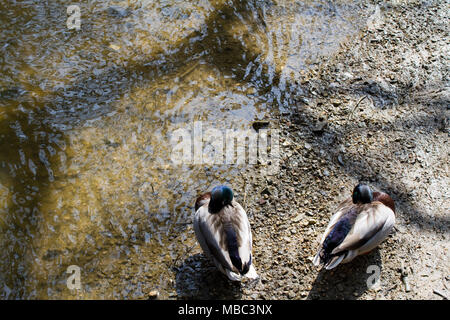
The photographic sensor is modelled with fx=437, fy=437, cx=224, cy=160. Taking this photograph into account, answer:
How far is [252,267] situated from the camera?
3.09m

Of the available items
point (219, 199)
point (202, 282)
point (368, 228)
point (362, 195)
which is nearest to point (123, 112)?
point (219, 199)

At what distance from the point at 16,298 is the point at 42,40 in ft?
9.41

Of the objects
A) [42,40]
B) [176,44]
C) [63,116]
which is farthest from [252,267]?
[42,40]

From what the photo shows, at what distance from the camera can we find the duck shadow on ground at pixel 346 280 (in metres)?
3.18

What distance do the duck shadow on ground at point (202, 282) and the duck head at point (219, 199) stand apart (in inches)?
15.8

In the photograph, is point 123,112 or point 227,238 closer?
point 227,238

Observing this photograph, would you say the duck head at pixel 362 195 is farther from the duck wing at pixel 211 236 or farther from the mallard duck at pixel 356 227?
the duck wing at pixel 211 236

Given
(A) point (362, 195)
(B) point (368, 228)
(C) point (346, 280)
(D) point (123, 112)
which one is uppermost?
(D) point (123, 112)

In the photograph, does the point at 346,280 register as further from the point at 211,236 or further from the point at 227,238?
the point at 211,236

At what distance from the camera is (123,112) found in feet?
13.7

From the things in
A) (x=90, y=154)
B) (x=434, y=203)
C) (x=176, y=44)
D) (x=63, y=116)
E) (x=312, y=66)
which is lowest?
(x=434, y=203)

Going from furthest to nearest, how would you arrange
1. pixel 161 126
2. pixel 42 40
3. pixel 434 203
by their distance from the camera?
pixel 42 40 < pixel 161 126 < pixel 434 203

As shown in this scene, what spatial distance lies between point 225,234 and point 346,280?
100 centimetres

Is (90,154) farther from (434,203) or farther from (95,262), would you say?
(434,203)
